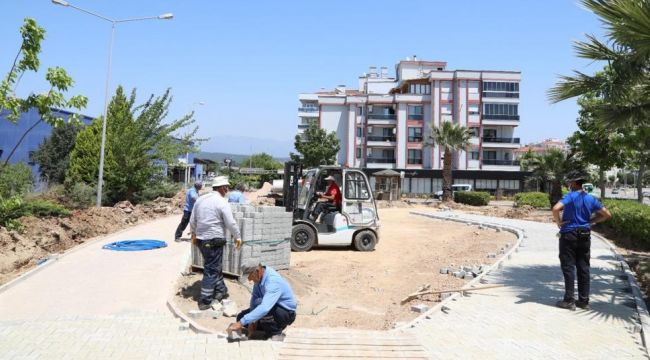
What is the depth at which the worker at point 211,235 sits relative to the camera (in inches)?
285

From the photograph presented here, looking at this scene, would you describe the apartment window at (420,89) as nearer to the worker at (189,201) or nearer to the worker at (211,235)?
the worker at (189,201)

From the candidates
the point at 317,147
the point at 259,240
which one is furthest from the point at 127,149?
the point at 317,147

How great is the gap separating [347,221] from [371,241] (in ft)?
2.97

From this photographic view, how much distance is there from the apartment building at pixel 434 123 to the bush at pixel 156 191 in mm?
29912

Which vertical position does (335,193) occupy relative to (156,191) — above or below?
above

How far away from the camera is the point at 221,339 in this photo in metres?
5.84

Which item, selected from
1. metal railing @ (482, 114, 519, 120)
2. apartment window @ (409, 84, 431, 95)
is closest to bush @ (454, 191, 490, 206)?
metal railing @ (482, 114, 519, 120)

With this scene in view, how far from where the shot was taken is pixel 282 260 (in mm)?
9984

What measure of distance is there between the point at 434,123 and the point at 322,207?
42.6 metres

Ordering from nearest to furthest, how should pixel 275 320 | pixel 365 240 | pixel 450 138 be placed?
1. pixel 275 320
2. pixel 365 240
3. pixel 450 138

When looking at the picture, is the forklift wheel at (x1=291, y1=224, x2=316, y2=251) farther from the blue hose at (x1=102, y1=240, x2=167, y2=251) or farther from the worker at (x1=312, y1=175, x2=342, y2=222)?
the blue hose at (x1=102, y1=240, x2=167, y2=251)

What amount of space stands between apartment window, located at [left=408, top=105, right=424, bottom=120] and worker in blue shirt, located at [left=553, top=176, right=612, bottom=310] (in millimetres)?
51113

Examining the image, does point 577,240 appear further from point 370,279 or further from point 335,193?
point 335,193

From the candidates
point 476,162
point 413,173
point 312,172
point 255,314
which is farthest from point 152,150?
point 476,162
